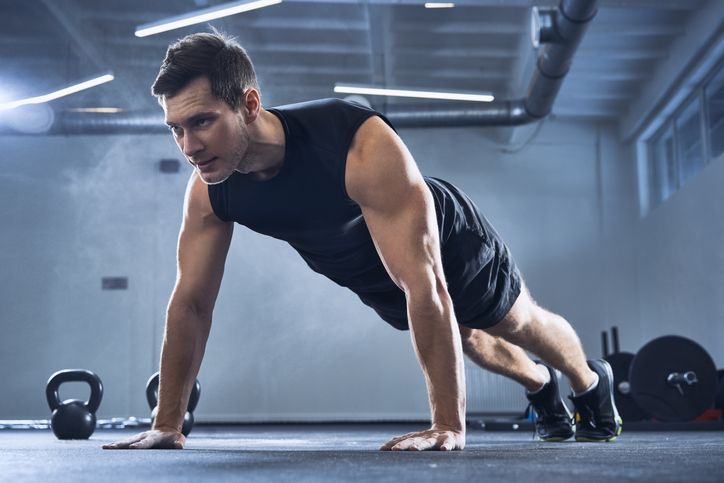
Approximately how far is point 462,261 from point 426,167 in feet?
18.4

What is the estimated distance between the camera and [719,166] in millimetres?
5242

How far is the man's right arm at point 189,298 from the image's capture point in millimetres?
1665

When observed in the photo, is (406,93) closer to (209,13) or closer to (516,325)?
(209,13)

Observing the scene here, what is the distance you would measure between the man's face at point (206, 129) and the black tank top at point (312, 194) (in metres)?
0.09

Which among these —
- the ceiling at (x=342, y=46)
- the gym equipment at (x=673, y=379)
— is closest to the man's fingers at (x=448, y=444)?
the gym equipment at (x=673, y=379)

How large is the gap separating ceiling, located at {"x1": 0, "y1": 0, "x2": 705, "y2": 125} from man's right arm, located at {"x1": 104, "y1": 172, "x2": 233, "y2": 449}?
11.7 ft

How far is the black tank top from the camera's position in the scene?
1556 mm

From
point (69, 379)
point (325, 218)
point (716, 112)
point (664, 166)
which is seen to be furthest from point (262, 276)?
point (325, 218)

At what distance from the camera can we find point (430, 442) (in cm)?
139

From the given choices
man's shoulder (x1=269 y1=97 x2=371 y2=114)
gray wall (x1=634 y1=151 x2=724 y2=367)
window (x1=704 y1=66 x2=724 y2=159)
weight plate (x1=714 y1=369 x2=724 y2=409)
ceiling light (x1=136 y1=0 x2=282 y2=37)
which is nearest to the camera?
man's shoulder (x1=269 y1=97 x2=371 y2=114)

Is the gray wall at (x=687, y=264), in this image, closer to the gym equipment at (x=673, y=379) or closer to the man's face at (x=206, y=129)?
the gym equipment at (x=673, y=379)

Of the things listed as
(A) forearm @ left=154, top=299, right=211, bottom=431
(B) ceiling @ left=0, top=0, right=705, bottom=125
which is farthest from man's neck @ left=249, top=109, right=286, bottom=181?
(B) ceiling @ left=0, top=0, right=705, bottom=125

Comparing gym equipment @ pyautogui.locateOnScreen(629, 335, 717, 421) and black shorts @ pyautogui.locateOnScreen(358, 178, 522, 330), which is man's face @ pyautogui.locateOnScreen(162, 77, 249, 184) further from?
gym equipment @ pyautogui.locateOnScreen(629, 335, 717, 421)

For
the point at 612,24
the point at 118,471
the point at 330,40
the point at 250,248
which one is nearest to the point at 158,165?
the point at 250,248
